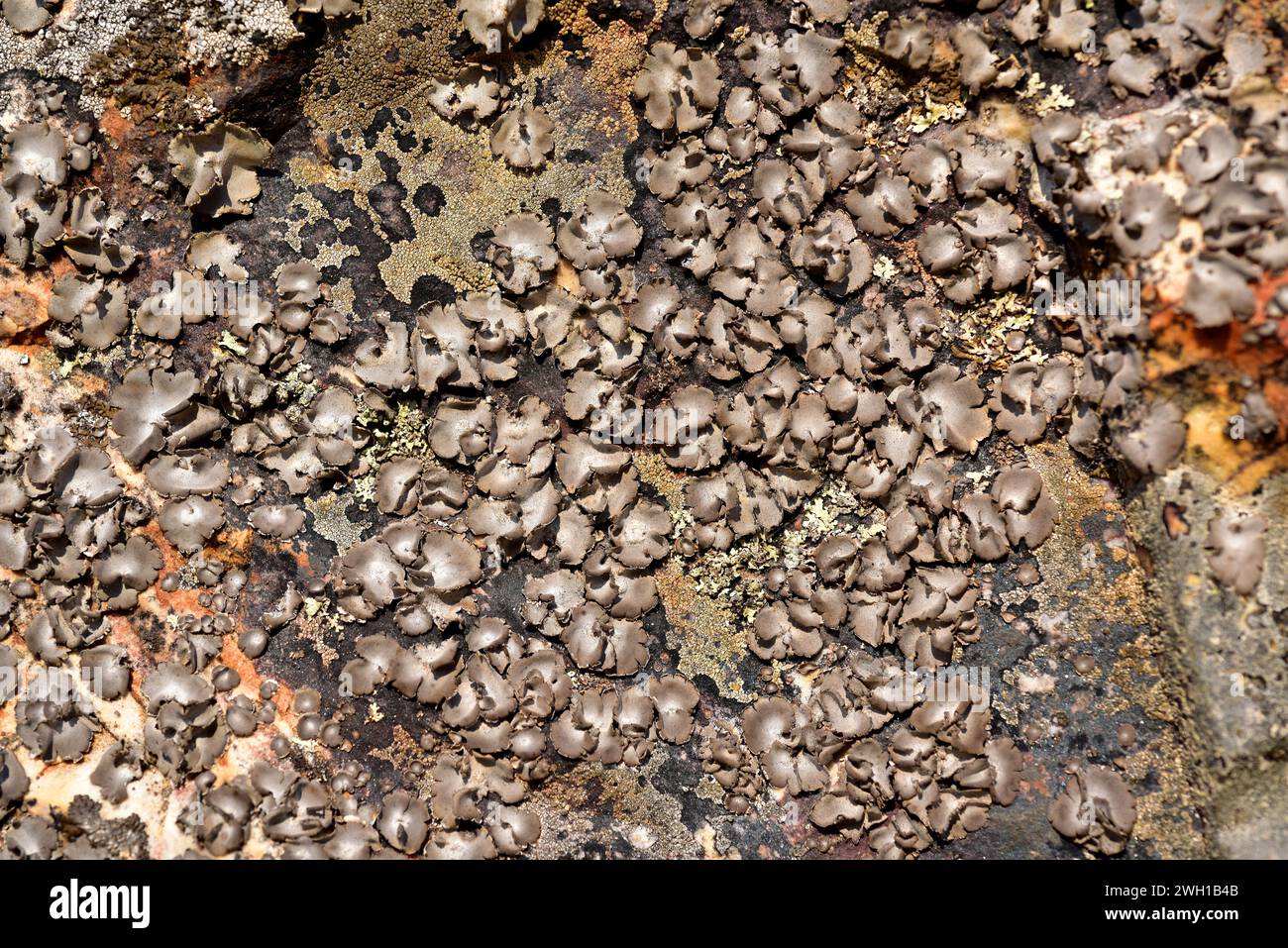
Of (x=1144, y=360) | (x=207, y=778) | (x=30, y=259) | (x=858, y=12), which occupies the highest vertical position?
(x=858, y=12)

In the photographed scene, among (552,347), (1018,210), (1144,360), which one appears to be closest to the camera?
(1144,360)

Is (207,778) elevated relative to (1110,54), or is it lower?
lower

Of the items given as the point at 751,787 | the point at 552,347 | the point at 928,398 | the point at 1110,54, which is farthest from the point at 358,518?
the point at 1110,54

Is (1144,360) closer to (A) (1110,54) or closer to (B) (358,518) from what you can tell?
(A) (1110,54)

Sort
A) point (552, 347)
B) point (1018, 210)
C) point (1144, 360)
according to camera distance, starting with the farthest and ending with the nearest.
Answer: point (552, 347) → point (1018, 210) → point (1144, 360)

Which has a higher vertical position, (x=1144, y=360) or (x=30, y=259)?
(x=30, y=259)

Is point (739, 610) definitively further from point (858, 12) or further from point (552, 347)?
point (858, 12)

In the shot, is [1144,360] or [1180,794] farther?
[1180,794]
